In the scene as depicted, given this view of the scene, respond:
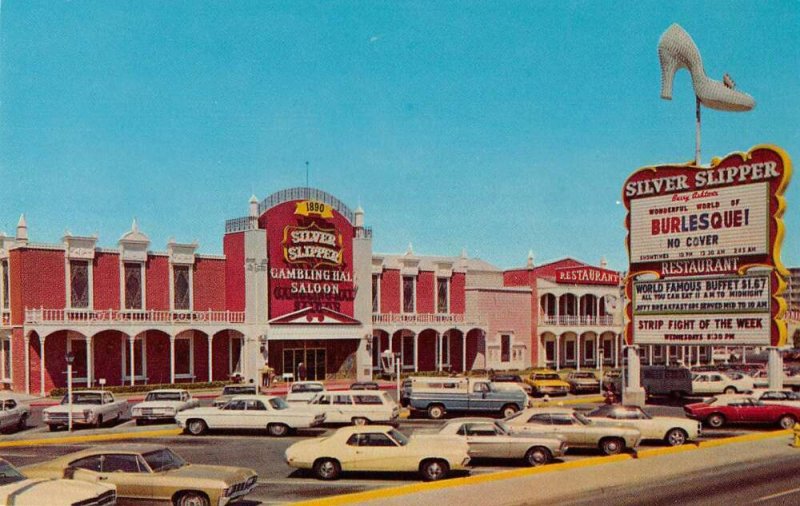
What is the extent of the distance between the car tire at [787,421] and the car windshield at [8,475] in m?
25.8

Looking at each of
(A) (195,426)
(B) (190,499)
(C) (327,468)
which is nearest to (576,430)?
(C) (327,468)

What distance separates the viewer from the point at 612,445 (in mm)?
23219

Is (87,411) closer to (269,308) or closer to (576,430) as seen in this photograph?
(576,430)

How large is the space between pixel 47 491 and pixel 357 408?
17.0m

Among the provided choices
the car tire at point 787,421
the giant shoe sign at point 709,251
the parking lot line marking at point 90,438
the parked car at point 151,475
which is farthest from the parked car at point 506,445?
the giant shoe sign at point 709,251

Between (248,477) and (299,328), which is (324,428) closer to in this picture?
(248,477)

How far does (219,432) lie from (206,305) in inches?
878

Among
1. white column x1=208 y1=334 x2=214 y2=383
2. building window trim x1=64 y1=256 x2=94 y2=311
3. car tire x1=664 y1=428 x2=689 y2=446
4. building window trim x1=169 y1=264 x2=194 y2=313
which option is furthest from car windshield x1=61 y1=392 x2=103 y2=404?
car tire x1=664 y1=428 x2=689 y2=446

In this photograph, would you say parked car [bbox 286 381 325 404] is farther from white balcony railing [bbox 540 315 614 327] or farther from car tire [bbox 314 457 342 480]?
white balcony railing [bbox 540 315 614 327]

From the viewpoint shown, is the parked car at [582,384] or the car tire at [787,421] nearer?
the car tire at [787,421]

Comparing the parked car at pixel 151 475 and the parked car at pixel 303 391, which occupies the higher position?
the parked car at pixel 151 475

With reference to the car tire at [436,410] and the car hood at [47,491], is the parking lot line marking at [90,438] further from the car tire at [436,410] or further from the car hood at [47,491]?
the car hood at [47,491]

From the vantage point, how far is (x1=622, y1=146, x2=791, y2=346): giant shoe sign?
3338 cm

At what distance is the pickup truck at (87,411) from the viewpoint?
30.0 meters
